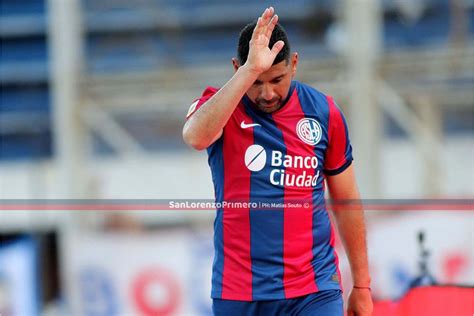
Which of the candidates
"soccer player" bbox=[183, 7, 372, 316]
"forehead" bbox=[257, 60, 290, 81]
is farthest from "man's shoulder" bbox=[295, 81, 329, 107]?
"forehead" bbox=[257, 60, 290, 81]

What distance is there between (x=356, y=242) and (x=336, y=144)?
356mm

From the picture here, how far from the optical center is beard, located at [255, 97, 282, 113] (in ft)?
9.68

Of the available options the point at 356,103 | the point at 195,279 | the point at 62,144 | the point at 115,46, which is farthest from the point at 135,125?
the point at 195,279

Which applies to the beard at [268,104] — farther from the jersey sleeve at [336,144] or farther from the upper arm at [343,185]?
the upper arm at [343,185]

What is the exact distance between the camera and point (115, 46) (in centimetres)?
1300

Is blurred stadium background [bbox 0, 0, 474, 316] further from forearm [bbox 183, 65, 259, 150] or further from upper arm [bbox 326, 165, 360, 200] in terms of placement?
forearm [bbox 183, 65, 259, 150]

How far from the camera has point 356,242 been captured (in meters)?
3.23

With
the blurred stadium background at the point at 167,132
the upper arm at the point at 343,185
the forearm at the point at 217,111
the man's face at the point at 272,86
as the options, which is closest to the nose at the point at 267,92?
the man's face at the point at 272,86

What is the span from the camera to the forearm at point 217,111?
2799 millimetres

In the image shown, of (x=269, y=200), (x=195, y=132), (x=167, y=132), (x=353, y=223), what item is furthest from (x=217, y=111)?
(x=167, y=132)

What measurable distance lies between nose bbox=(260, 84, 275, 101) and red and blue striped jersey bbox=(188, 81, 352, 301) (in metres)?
0.11

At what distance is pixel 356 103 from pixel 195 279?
132 inches

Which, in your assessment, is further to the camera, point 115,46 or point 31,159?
point 31,159

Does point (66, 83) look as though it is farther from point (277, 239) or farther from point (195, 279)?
point (277, 239)
